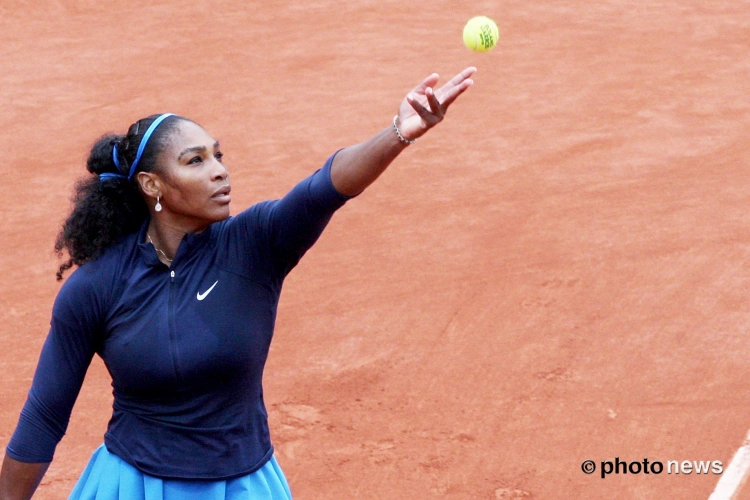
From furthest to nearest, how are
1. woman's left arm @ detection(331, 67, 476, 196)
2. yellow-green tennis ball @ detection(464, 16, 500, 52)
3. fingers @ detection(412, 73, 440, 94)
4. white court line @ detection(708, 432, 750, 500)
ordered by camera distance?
1. white court line @ detection(708, 432, 750, 500)
2. yellow-green tennis ball @ detection(464, 16, 500, 52)
3. fingers @ detection(412, 73, 440, 94)
4. woman's left arm @ detection(331, 67, 476, 196)

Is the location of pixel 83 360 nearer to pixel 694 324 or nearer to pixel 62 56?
pixel 694 324

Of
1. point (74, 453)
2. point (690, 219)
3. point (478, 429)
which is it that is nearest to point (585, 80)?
point (690, 219)

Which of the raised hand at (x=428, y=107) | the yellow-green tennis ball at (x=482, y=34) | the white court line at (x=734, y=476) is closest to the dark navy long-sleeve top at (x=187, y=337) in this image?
the raised hand at (x=428, y=107)

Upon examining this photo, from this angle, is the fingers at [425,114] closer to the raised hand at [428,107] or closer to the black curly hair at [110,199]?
the raised hand at [428,107]

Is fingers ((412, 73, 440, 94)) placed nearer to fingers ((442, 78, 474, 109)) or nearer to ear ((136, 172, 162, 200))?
fingers ((442, 78, 474, 109))

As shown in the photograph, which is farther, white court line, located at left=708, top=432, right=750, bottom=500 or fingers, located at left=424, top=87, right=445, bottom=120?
white court line, located at left=708, top=432, right=750, bottom=500

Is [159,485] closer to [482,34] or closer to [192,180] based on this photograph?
[192,180]

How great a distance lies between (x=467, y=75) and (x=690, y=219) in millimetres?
5972

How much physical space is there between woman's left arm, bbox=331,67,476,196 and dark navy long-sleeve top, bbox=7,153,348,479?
51 mm

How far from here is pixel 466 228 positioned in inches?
338

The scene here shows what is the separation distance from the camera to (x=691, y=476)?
5.73 metres

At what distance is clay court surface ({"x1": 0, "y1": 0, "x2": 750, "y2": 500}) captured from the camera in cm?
612

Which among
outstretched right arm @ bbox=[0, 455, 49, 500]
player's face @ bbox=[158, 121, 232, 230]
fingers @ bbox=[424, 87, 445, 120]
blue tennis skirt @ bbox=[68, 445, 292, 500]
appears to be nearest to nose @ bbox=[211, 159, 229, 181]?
player's face @ bbox=[158, 121, 232, 230]

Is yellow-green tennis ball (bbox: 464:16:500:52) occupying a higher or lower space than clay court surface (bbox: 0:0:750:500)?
higher
